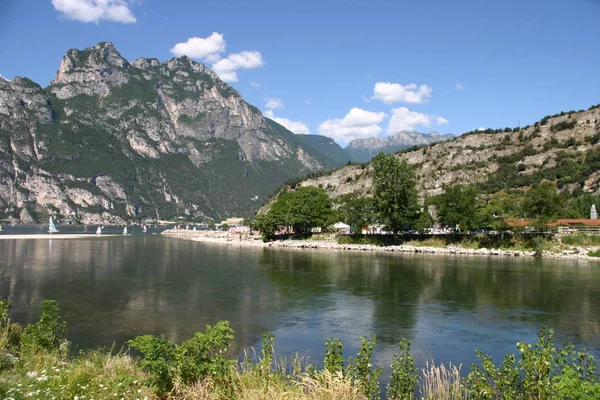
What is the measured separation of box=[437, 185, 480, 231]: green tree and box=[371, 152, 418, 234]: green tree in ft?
20.4

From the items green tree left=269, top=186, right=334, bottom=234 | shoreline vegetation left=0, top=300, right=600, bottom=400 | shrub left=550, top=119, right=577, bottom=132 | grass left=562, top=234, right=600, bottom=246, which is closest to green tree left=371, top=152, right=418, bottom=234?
green tree left=269, top=186, right=334, bottom=234

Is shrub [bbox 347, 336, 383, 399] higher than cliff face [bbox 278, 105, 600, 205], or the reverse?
cliff face [bbox 278, 105, 600, 205]

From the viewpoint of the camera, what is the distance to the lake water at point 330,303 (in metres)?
19.0

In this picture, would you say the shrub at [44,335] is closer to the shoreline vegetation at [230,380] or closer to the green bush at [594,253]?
the shoreline vegetation at [230,380]

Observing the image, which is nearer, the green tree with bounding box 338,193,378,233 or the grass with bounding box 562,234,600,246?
the grass with bounding box 562,234,600,246

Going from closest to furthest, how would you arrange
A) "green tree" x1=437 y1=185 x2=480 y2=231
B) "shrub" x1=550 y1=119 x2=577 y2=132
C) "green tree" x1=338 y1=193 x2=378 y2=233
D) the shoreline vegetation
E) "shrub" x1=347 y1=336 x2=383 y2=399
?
the shoreline vegetation < "shrub" x1=347 y1=336 x2=383 y2=399 < "green tree" x1=437 y1=185 x2=480 y2=231 < "green tree" x1=338 y1=193 x2=378 y2=233 < "shrub" x1=550 y1=119 x2=577 y2=132

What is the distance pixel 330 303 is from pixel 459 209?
47511mm

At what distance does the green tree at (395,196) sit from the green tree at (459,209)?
6203 mm

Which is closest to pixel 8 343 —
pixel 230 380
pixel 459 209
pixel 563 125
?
pixel 230 380

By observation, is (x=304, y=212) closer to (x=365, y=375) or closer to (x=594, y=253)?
(x=594, y=253)

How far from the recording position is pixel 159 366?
361 inches

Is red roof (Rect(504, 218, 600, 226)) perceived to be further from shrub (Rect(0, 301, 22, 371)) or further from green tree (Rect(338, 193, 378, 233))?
shrub (Rect(0, 301, 22, 371))

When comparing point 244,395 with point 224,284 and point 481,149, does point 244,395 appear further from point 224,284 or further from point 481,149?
point 481,149

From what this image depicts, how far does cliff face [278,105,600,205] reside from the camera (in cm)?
9569
